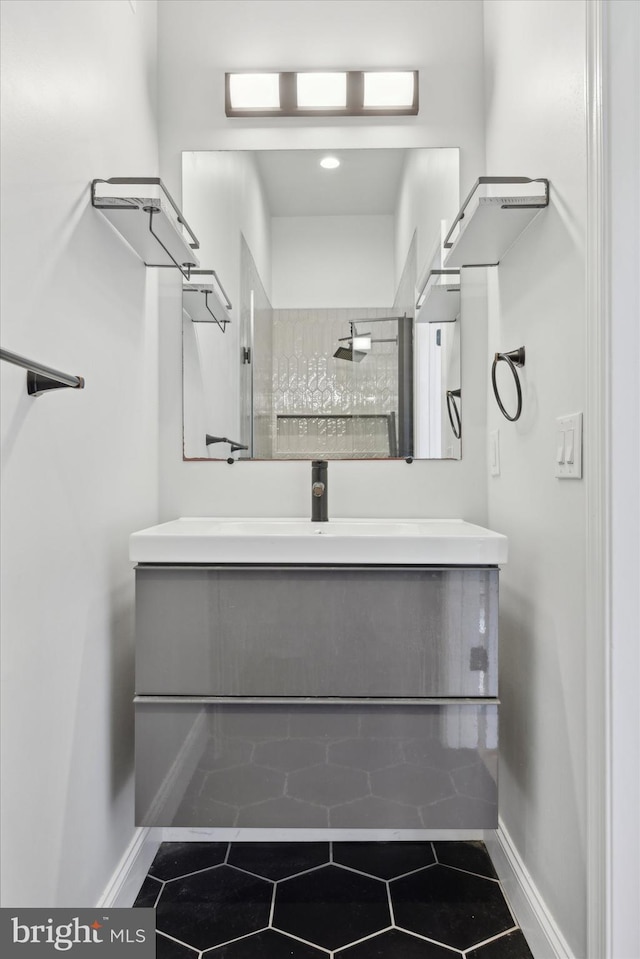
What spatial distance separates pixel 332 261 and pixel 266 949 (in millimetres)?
1806

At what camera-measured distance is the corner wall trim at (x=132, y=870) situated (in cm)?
142

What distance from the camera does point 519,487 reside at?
1.54 meters

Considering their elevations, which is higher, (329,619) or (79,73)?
(79,73)

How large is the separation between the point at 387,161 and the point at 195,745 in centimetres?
174

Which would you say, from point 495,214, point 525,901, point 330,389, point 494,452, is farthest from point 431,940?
point 495,214

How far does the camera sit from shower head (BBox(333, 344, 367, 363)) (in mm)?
1894

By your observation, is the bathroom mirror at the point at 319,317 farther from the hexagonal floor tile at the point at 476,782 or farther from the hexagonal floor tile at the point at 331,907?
the hexagonal floor tile at the point at 331,907

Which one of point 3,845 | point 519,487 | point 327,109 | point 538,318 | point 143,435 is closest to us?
point 3,845

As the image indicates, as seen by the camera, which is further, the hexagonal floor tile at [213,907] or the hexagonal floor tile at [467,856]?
the hexagonal floor tile at [467,856]

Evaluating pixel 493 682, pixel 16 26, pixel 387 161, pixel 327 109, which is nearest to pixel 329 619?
pixel 493 682

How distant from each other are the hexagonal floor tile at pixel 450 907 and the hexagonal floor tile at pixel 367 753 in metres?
0.40

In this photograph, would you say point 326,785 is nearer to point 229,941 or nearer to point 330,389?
point 229,941

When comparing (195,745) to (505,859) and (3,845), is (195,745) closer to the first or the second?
(3,845)

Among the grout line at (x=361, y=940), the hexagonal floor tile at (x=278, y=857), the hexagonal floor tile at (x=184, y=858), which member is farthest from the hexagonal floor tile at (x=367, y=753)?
the hexagonal floor tile at (x=184, y=858)
